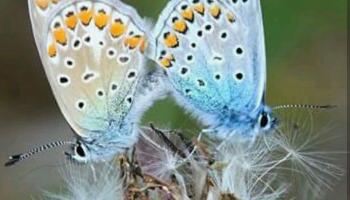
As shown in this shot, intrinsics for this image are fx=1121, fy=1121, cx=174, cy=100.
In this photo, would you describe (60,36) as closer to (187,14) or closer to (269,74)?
(187,14)

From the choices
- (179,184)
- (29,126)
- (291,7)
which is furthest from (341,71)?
(179,184)

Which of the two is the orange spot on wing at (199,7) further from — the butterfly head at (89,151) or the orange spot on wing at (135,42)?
the butterfly head at (89,151)

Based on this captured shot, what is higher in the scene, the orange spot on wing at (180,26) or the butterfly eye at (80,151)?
the orange spot on wing at (180,26)

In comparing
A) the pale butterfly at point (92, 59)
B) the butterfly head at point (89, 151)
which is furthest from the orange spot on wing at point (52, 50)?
the butterfly head at point (89, 151)

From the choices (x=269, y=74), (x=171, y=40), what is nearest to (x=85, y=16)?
(x=171, y=40)

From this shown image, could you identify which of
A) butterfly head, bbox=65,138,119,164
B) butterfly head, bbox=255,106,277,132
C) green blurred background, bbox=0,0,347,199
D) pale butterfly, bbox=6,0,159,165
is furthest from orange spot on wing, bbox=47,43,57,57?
green blurred background, bbox=0,0,347,199

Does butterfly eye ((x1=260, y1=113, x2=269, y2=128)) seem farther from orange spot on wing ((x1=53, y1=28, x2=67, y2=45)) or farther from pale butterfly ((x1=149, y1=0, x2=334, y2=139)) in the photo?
orange spot on wing ((x1=53, y1=28, x2=67, y2=45))
